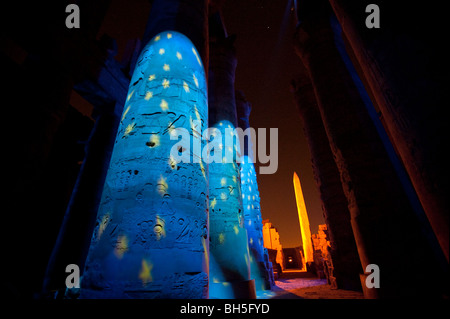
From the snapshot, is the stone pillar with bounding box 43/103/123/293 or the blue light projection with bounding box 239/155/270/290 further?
the blue light projection with bounding box 239/155/270/290

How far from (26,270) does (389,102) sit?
5.64m

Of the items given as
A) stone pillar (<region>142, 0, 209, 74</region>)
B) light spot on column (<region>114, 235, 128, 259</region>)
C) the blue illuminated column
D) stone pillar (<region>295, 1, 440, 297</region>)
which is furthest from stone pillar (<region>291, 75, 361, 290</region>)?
light spot on column (<region>114, 235, 128, 259</region>)

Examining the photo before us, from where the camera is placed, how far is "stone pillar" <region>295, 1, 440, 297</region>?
279 cm

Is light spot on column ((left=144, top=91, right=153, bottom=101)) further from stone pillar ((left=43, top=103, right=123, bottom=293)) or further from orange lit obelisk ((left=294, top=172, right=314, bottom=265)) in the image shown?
orange lit obelisk ((left=294, top=172, right=314, bottom=265))

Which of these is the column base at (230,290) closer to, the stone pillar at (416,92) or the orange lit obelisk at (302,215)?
the stone pillar at (416,92)

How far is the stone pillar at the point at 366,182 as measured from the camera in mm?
2789

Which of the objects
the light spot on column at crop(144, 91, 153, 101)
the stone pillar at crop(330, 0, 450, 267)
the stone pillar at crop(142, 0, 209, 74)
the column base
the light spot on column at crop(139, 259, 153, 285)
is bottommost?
the column base

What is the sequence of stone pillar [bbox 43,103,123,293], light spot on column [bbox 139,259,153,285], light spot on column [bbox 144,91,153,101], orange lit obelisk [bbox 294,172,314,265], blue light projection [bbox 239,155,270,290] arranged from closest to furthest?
light spot on column [bbox 139,259,153,285], light spot on column [bbox 144,91,153,101], stone pillar [bbox 43,103,123,293], blue light projection [bbox 239,155,270,290], orange lit obelisk [bbox 294,172,314,265]

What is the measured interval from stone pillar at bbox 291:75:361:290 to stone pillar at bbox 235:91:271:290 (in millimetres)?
2343

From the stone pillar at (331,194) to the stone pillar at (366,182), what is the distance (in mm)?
2538

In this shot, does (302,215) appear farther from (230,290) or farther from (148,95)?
→ (148,95)

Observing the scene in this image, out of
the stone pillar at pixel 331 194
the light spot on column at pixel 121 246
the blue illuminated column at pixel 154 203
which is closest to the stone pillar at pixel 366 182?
the stone pillar at pixel 331 194

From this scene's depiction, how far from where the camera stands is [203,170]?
213cm
